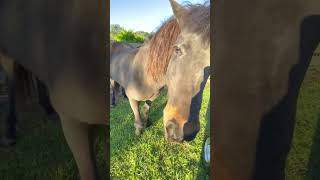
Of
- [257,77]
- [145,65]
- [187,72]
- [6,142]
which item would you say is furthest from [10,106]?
[257,77]

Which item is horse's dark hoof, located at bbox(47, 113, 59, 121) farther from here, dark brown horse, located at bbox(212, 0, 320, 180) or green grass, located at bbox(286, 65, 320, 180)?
green grass, located at bbox(286, 65, 320, 180)

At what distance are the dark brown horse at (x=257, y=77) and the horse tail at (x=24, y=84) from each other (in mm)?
1549

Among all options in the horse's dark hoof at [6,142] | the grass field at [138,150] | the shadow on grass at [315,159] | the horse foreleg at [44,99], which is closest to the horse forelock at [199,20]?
the grass field at [138,150]

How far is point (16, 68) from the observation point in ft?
8.54

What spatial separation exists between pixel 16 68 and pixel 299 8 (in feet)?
7.57

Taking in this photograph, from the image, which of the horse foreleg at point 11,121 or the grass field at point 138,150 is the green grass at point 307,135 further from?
the horse foreleg at point 11,121

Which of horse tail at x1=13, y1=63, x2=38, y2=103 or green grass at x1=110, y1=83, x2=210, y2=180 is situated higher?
horse tail at x1=13, y1=63, x2=38, y2=103

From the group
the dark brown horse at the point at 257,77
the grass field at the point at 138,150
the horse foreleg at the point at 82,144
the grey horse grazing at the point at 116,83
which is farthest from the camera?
the horse foreleg at the point at 82,144

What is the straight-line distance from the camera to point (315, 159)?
7.72 feet

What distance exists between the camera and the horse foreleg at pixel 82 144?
2.55m

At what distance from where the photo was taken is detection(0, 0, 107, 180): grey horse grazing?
242cm

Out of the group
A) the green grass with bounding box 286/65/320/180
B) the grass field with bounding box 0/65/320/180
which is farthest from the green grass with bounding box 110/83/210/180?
the green grass with bounding box 286/65/320/180

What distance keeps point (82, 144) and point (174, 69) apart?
1016 mm

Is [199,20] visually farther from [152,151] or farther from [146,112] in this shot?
[152,151]
